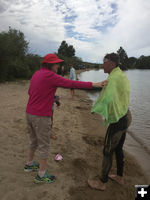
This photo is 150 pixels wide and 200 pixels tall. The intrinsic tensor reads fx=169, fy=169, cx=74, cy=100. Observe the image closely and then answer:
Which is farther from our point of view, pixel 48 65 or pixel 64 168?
pixel 64 168

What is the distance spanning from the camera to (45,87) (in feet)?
9.05

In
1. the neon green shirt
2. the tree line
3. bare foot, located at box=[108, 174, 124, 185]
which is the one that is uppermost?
the tree line

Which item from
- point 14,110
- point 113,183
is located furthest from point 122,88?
point 14,110

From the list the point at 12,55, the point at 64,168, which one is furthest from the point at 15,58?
the point at 64,168

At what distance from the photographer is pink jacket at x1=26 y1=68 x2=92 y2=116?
274 cm

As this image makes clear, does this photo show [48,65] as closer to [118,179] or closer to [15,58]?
[118,179]

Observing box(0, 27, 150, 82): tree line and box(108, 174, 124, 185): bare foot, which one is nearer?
box(108, 174, 124, 185): bare foot

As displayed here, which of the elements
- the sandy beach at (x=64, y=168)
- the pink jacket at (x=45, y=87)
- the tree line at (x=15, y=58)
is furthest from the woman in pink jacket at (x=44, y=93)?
the tree line at (x=15, y=58)

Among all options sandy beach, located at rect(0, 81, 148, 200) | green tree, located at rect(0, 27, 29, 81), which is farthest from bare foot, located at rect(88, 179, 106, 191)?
green tree, located at rect(0, 27, 29, 81)

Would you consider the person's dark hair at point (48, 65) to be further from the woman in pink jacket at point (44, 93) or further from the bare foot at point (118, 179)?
the bare foot at point (118, 179)

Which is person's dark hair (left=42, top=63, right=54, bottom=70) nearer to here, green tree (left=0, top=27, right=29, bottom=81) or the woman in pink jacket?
the woman in pink jacket

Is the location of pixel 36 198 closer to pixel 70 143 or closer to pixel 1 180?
pixel 1 180

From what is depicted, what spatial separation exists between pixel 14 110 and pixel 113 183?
6.08 m

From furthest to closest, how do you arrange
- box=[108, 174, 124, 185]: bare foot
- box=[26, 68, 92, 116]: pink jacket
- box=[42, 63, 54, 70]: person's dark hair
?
box=[108, 174, 124, 185]: bare foot
box=[42, 63, 54, 70]: person's dark hair
box=[26, 68, 92, 116]: pink jacket
